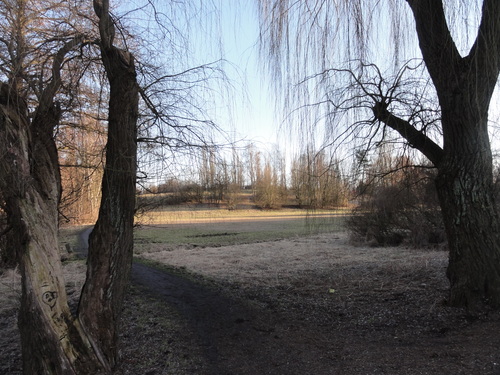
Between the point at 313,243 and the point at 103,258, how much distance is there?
14.2 metres

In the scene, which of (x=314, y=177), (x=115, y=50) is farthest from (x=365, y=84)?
(x=115, y=50)

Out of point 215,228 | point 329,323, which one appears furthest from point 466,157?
point 215,228

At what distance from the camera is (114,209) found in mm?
4258

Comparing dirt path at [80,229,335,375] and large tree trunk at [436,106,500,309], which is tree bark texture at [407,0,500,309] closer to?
large tree trunk at [436,106,500,309]

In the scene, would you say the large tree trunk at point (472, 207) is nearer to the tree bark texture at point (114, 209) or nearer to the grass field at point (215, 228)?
the grass field at point (215, 228)

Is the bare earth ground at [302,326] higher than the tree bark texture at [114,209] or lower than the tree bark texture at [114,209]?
lower

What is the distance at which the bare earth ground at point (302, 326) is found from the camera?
3.87m

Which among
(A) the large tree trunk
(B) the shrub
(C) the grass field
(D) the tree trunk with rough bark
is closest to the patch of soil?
(A) the large tree trunk

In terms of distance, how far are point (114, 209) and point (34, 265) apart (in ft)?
3.08

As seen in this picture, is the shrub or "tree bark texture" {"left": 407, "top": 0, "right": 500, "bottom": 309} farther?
the shrub

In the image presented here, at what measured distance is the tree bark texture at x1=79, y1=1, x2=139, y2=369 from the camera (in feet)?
13.6

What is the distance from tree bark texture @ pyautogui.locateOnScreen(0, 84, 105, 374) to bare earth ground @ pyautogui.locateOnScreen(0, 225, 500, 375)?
77cm

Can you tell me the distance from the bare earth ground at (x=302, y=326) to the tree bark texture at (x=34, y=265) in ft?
2.53

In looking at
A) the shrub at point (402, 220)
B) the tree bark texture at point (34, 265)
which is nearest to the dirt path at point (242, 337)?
the tree bark texture at point (34, 265)
